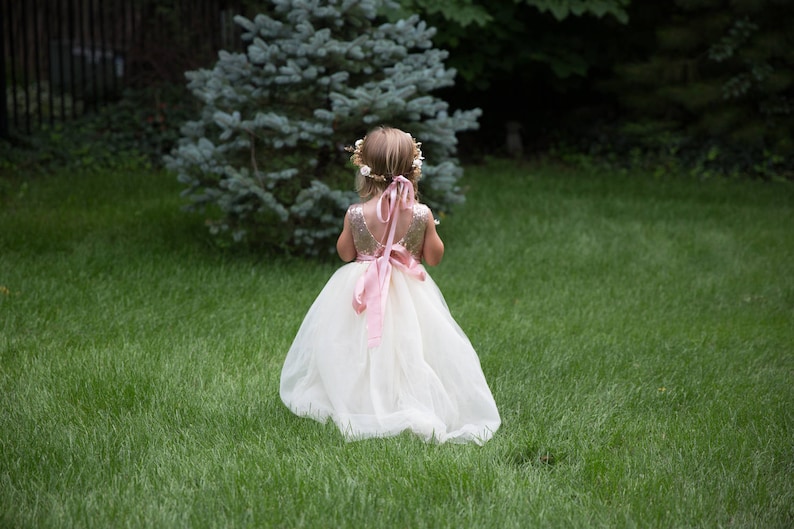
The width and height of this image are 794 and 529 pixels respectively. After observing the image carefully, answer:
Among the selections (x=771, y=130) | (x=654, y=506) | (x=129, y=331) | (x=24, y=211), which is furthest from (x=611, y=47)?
(x=654, y=506)

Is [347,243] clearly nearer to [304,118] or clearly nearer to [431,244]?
[431,244]

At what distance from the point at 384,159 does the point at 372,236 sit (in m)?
0.36

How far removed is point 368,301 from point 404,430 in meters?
0.58

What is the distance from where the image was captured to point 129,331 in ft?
16.9

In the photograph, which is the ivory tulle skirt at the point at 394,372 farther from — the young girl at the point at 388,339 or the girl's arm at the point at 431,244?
the girl's arm at the point at 431,244

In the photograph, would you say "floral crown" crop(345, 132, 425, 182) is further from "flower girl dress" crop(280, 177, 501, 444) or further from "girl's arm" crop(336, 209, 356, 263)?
"girl's arm" crop(336, 209, 356, 263)

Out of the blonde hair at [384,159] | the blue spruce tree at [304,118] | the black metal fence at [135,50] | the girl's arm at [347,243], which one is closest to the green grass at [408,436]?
the blue spruce tree at [304,118]

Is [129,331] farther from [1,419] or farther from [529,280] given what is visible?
[529,280]

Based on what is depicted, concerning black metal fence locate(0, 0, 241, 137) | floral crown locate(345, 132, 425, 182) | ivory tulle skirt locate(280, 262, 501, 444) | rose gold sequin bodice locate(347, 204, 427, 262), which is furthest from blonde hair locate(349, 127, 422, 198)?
black metal fence locate(0, 0, 241, 137)

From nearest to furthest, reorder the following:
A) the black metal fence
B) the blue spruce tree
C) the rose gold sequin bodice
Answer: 1. the rose gold sequin bodice
2. the blue spruce tree
3. the black metal fence

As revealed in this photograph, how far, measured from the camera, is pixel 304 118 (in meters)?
6.78

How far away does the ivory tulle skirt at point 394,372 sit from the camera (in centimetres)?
370

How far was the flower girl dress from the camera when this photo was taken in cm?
372

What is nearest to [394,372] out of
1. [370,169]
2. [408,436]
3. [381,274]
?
[408,436]
